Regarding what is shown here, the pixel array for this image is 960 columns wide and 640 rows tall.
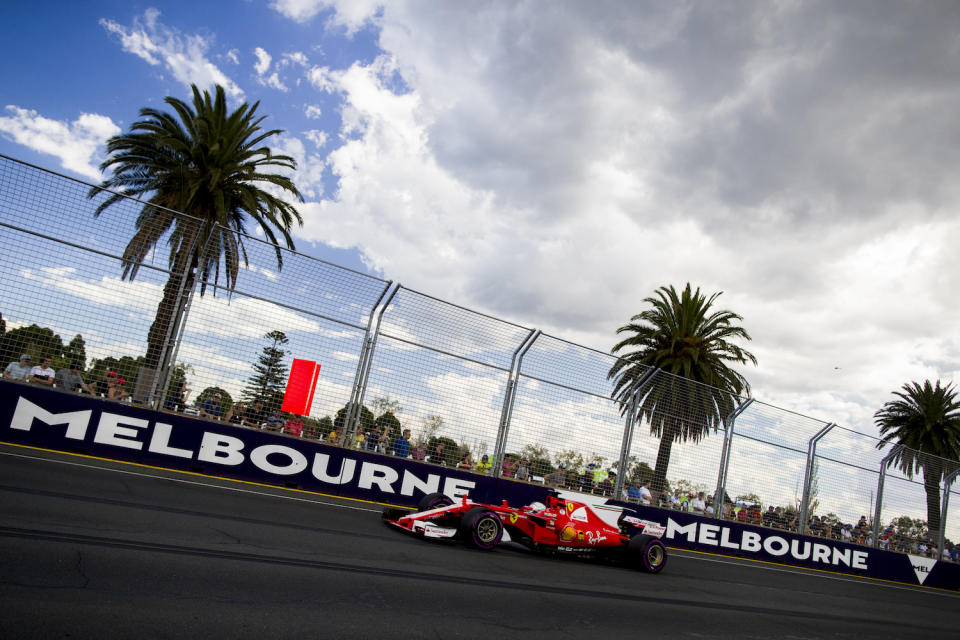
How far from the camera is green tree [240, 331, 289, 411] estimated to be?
9547mm

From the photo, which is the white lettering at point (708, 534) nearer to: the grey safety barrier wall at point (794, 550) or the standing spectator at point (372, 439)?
the grey safety barrier wall at point (794, 550)

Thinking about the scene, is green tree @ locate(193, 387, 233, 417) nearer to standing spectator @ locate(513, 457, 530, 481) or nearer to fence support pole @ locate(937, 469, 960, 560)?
standing spectator @ locate(513, 457, 530, 481)

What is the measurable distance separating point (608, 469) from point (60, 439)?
9926mm

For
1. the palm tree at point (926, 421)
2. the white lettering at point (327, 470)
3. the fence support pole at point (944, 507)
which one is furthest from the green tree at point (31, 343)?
the palm tree at point (926, 421)

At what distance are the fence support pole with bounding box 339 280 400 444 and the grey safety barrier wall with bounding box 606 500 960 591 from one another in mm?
5636

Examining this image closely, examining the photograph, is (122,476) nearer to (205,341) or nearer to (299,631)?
Answer: (205,341)

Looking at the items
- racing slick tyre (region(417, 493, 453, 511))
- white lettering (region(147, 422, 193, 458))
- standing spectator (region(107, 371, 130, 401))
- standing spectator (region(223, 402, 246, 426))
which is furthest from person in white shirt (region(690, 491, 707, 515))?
standing spectator (region(107, 371, 130, 401))

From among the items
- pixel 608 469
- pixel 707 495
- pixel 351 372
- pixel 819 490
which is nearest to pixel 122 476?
pixel 351 372

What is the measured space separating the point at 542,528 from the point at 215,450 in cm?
565

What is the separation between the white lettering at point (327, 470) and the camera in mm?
10805

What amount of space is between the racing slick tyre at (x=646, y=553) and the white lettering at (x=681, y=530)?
4.89 metres

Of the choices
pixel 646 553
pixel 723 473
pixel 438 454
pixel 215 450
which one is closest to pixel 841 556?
pixel 723 473

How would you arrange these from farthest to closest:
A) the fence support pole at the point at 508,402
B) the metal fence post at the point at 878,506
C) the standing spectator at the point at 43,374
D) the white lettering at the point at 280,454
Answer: the metal fence post at the point at 878,506
the fence support pole at the point at 508,402
the white lettering at the point at 280,454
the standing spectator at the point at 43,374

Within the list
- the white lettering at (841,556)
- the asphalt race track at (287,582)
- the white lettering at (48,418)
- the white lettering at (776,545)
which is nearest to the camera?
the asphalt race track at (287,582)
